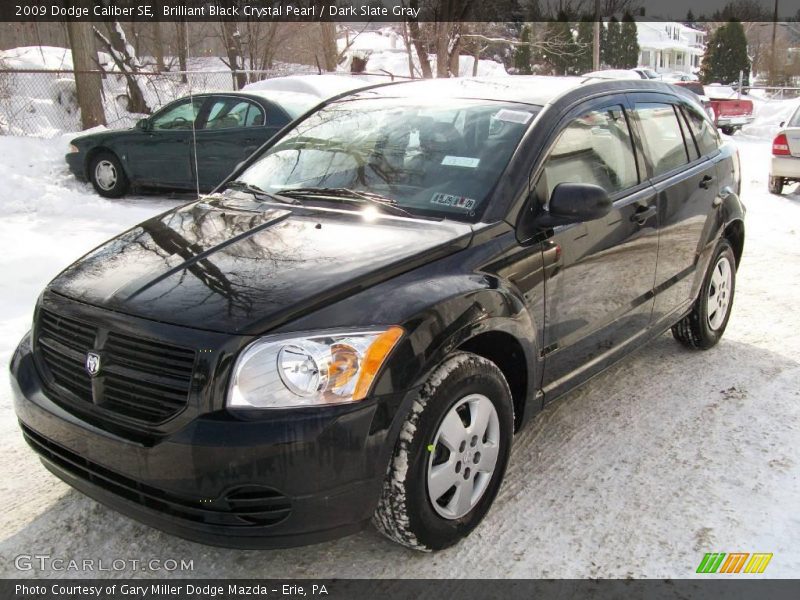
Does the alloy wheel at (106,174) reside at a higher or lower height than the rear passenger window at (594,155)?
lower

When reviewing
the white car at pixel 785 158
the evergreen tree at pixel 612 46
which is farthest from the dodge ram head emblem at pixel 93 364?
the evergreen tree at pixel 612 46

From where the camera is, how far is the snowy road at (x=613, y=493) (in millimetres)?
2869

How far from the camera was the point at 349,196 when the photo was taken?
11.3 feet

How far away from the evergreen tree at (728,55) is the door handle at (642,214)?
49.4 meters

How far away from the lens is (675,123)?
4637mm

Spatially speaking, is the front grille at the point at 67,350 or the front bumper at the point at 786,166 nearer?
the front grille at the point at 67,350

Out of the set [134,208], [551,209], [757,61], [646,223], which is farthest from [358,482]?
[757,61]

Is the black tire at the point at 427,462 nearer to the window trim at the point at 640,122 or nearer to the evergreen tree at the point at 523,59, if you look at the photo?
the window trim at the point at 640,122

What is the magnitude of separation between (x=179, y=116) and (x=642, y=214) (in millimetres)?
7912

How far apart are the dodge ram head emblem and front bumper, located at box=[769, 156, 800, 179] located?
11.8m

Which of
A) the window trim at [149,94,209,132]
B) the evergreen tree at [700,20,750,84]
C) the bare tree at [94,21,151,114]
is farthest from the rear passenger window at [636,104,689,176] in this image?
the evergreen tree at [700,20,750,84]

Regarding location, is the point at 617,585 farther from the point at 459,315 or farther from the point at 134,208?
the point at 134,208

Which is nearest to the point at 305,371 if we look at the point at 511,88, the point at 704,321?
the point at 511,88

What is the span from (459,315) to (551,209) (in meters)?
0.77
